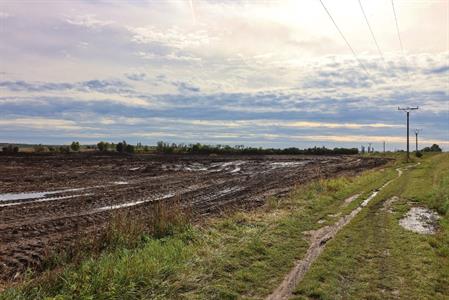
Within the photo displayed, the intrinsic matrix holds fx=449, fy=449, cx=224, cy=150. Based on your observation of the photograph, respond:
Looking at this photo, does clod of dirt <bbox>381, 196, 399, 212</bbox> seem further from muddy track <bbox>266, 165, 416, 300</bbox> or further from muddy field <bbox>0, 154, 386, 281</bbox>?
muddy field <bbox>0, 154, 386, 281</bbox>

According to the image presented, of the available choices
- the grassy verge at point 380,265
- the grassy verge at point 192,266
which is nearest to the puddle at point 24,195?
the grassy verge at point 192,266

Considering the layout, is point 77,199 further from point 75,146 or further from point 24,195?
point 75,146

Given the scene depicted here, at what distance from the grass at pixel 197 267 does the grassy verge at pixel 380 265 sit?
0.24 ft

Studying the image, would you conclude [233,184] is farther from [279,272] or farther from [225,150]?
[225,150]

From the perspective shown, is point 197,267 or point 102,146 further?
point 102,146

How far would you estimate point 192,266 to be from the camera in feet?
29.8

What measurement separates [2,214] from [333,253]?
12.3 m

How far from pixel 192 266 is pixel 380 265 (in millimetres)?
4095

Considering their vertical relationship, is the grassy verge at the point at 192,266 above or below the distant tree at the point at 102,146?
below

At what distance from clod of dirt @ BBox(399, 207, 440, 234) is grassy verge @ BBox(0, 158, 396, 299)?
325 centimetres

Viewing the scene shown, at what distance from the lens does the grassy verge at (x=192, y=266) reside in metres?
7.56

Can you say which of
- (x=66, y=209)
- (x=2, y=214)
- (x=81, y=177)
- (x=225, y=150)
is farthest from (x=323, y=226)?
(x=225, y=150)

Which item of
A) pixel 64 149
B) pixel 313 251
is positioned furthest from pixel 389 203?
pixel 64 149

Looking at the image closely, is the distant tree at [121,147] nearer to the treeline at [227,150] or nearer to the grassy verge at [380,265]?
the treeline at [227,150]
